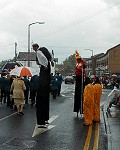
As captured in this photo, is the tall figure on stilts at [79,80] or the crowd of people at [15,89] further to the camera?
the crowd of people at [15,89]

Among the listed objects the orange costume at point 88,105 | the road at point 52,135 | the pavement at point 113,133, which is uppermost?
the orange costume at point 88,105

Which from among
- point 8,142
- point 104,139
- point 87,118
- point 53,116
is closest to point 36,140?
point 8,142

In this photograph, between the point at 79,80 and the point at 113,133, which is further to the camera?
the point at 79,80

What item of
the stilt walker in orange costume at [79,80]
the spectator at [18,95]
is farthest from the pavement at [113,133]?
the spectator at [18,95]

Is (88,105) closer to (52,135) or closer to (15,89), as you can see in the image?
(52,135)

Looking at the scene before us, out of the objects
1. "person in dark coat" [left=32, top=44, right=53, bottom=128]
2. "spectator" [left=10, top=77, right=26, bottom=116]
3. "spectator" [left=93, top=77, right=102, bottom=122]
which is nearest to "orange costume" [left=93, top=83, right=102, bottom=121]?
"spectator" [left=93, top=77, right=102, bottom=122]

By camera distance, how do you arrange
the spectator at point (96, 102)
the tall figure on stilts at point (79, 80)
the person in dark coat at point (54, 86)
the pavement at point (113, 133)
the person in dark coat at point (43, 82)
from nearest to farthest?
the pavement at point (113, 133) < the person in dark coat at point (43, 82) < the spectator at point (96, 102) < the tall figure on stilts at point (79, 80) < the person in dark coat at point (54, 86)

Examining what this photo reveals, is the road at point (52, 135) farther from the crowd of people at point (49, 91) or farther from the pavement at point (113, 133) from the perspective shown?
the crowd of people at point (49, 91)

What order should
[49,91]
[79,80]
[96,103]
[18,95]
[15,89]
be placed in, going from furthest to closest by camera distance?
1. [15,89]
2. [18,95]
3. [79,80]
4. [96,103]
5. [49,91]

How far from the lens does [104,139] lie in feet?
28.7

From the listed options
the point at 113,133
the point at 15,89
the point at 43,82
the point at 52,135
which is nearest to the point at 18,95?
the point at 15,89

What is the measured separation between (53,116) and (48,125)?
8.01ft

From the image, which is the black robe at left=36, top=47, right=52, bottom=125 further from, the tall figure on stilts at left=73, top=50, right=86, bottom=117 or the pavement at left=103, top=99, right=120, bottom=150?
the tall figure on stilts at left=73, top=50, right=86, bottom=117

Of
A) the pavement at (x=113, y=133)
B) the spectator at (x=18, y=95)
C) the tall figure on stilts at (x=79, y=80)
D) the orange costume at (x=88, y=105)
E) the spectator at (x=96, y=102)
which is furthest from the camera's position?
the spectator at (x=18, y=95)
